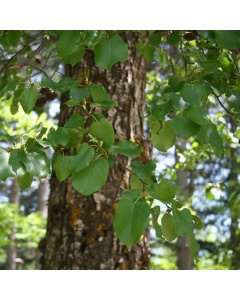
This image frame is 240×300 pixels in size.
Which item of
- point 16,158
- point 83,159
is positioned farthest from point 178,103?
point 16,158

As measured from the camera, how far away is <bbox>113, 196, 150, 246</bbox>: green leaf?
0.93m

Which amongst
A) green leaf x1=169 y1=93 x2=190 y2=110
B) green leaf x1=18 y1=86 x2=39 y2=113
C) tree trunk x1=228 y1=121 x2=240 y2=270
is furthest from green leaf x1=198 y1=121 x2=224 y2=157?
tree trunk x1=228 y1=121 x2=240 y2=270

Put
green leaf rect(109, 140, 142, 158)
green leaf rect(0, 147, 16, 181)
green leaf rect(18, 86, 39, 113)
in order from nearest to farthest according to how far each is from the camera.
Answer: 1. green leaf rect(0, 147, 16, 181)
2. green leaf rect(109, 140, 142, 158)
3. green leaf rect(18, 86, 39, 113)

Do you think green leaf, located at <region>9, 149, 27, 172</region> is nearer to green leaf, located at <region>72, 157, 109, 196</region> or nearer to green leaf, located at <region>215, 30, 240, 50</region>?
green leaf, located at <region>72, 157, 109, 196</region>

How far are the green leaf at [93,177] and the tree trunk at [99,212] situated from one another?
1.05 metres

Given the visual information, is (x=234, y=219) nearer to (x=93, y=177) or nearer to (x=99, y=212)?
(x=99, y=212)

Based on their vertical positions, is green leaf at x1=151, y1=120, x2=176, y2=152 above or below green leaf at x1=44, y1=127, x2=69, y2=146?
above

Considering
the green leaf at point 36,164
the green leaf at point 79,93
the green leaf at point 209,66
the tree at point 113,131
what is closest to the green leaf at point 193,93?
the tree at point 113,131

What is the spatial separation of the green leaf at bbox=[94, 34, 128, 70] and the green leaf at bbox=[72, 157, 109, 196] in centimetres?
28

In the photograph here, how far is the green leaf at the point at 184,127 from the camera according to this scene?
3.39 ft

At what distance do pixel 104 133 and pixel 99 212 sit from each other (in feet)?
3.42

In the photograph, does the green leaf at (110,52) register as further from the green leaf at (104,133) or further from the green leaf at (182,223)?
the green leaf at (182,223)

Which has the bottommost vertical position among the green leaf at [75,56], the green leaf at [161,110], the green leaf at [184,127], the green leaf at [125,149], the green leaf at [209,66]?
the green leaf at [125,149]

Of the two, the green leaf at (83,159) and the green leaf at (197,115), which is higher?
the green leaf at (197,115)
